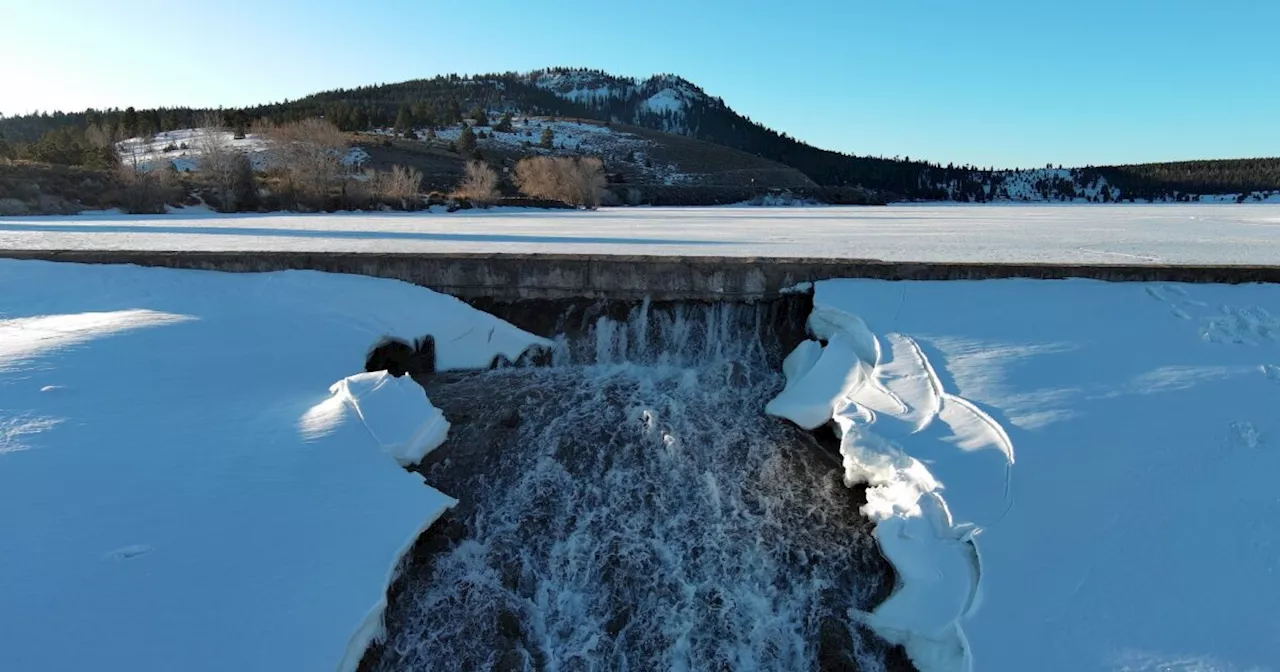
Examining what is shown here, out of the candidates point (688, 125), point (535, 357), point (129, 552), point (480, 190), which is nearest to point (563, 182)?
point (480, 190)

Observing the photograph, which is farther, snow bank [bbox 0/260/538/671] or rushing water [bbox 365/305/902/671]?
rushing water [bbox 365/305/902/671]

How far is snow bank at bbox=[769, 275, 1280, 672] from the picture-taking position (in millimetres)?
4527

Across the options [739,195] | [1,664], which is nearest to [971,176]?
[739,195]

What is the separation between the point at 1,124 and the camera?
113875 millimetres

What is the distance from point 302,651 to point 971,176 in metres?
176

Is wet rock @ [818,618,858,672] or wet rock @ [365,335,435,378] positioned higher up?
wet rock @ [365,335,435,378]

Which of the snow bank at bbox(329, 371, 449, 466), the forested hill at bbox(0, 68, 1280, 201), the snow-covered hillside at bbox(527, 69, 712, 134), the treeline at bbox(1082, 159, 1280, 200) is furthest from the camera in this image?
the snow-covered hillside at bbox(527, 69, 712, 134)

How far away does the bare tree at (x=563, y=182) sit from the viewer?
43.0 m

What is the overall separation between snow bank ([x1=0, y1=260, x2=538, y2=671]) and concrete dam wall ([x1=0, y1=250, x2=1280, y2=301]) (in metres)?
1.43

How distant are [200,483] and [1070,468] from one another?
270 inches

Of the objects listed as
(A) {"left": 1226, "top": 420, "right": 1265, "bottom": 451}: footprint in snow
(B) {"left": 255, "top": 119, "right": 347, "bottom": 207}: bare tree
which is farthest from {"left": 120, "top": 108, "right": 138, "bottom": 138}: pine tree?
(A) {"left": 1226, "top": 420, "right": 1265, "bottom": 451}: footprint in snow

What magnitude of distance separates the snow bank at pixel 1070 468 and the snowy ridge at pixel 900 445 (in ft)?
0.06

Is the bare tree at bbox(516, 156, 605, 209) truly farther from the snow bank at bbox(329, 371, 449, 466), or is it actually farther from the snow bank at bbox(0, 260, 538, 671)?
the snow bank at bbox(329, 371, 449, 466)

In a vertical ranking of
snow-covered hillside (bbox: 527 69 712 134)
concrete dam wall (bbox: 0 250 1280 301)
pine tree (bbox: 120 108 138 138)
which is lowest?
concrete dam wall (bbox: 0 250 1280 301)
